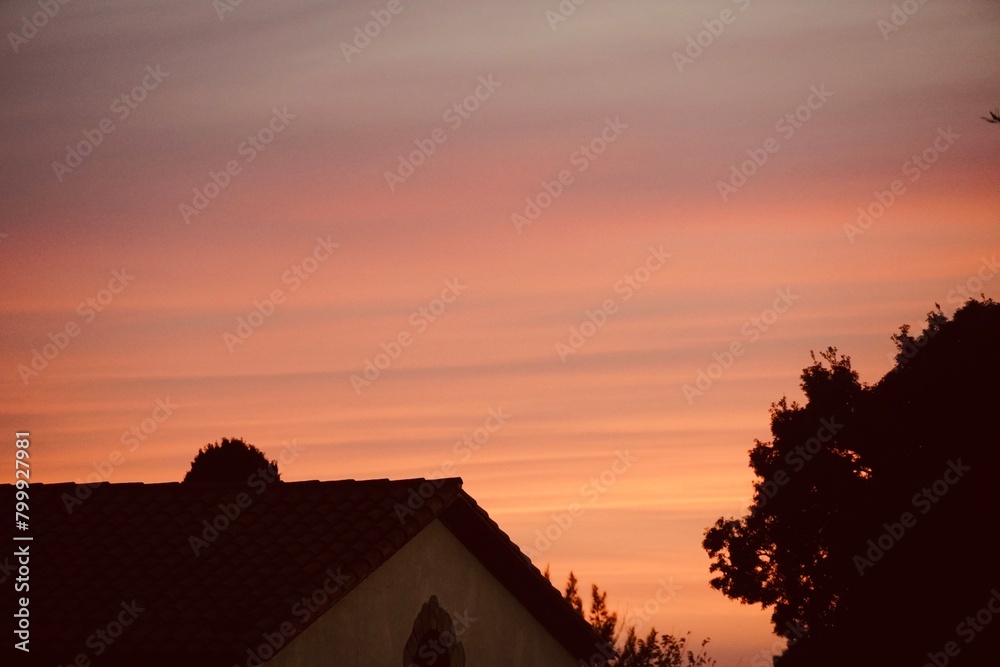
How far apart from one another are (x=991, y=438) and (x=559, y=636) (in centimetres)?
2009

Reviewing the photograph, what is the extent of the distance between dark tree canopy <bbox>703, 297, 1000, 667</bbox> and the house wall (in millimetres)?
19392

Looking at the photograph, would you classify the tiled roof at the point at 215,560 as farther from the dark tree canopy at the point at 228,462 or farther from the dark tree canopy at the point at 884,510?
the dark tree canopy at the point at 884,510

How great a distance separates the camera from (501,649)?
1962 centimetres

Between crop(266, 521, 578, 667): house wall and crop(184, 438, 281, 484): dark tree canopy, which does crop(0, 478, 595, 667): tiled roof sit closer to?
crop(266, 521, 578, 667): house wall

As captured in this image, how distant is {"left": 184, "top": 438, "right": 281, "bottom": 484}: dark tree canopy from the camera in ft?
121

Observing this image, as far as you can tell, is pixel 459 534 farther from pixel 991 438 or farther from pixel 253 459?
pixel 991 438

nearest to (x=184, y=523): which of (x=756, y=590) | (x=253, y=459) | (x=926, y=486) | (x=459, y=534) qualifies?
(x=459, y=534)

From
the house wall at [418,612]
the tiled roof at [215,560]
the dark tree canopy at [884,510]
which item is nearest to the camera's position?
the tiled roof at [215,560]

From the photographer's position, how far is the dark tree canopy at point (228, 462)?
36781 millimetres

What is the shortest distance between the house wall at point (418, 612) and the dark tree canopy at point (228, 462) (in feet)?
59.6

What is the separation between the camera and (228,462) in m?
37.2

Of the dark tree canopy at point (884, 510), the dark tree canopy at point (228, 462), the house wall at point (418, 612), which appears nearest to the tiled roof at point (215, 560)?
the house wall at point (418, 612)

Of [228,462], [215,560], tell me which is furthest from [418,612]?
[228,462]

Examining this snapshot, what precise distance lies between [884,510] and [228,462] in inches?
882
